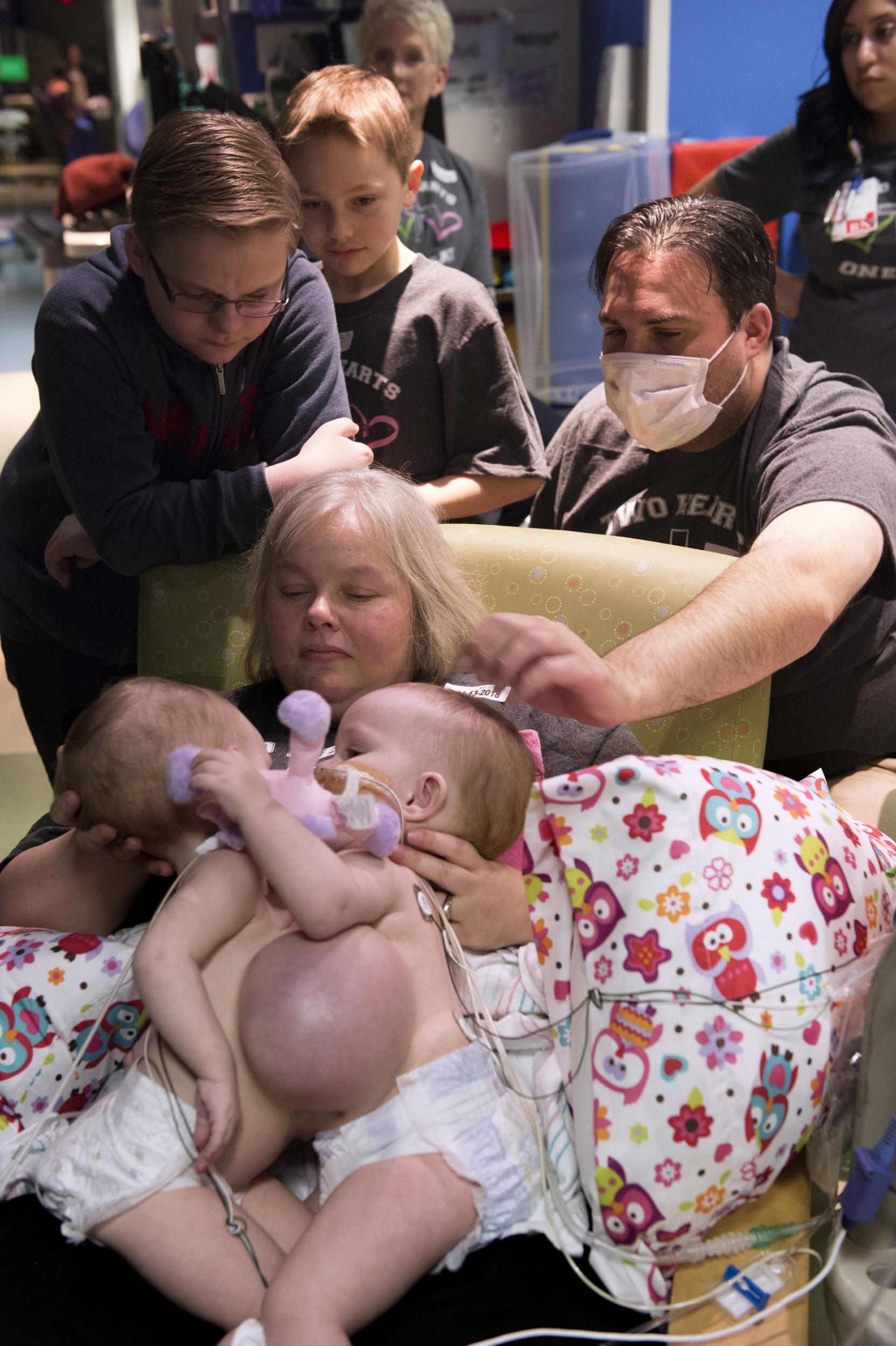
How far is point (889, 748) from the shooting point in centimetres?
218

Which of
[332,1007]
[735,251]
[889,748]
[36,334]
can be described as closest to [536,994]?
[332,1007]

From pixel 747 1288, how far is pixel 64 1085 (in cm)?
80

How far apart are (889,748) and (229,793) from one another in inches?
55.2

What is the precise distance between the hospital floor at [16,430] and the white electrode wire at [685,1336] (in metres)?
2.09

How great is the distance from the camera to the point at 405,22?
3131mm

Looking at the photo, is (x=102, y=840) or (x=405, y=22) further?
(x=405, y=22)

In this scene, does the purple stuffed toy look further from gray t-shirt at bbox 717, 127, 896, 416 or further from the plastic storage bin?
the plastic storage bin

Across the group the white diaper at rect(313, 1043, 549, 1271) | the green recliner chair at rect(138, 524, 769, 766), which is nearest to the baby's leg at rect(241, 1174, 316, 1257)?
the white diaper at rect(313, 1043, 549, 1271)

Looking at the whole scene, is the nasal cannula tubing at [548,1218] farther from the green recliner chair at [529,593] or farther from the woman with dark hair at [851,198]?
the woman with dark hair at [851,198]

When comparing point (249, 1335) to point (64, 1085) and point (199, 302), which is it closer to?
point (64, 1085)

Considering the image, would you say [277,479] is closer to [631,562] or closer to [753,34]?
[631,562]

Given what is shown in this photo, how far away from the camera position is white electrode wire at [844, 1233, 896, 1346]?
1136mm

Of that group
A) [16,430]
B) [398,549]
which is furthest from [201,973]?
[16,430]

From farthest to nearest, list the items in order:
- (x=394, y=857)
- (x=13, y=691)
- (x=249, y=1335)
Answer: (x=13, y=691)
(x=394, y=857)
(x=249, y=1335)
